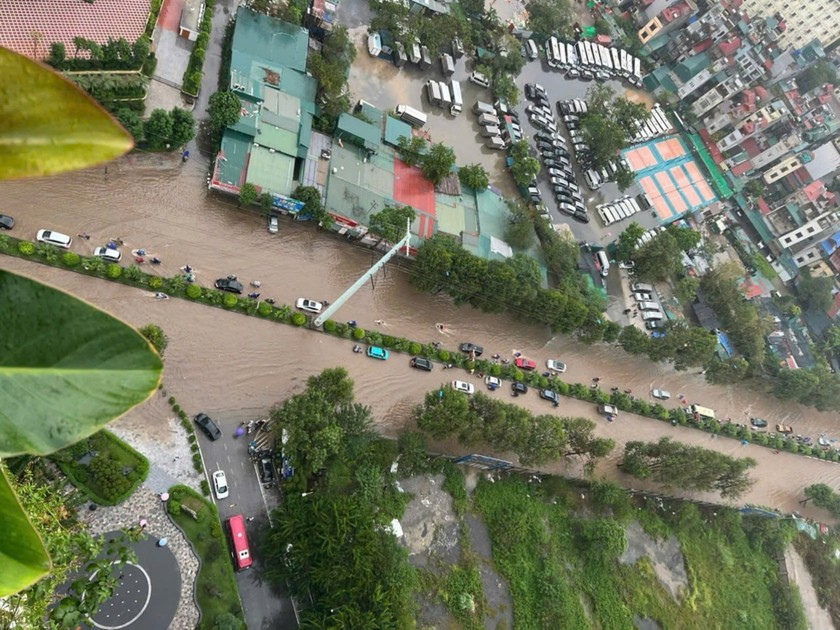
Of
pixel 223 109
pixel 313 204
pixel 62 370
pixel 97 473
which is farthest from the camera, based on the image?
pixel 313 204

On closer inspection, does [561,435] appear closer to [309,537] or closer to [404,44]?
[309,537]

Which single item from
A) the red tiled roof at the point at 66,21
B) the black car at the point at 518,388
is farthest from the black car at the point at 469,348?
the red tiled roof at the point at 66,21

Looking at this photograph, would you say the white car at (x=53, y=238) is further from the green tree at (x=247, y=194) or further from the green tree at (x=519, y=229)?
the green tree at (x=519, y=229)

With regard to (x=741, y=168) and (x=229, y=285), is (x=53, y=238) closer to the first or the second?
(x=229, y=285)

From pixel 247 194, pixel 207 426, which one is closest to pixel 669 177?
pixel 247 194

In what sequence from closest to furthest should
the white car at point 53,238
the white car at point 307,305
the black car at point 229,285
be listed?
the white car at point 53,238, the black car at point 229,285, the white car at point 307,305

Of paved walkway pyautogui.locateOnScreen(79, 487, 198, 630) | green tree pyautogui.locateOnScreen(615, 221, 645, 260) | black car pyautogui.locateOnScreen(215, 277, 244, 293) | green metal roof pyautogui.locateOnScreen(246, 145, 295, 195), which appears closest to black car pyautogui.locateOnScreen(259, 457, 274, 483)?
paved walkway pyautogui.locateOnScreen(79, 487, 198, 630)
